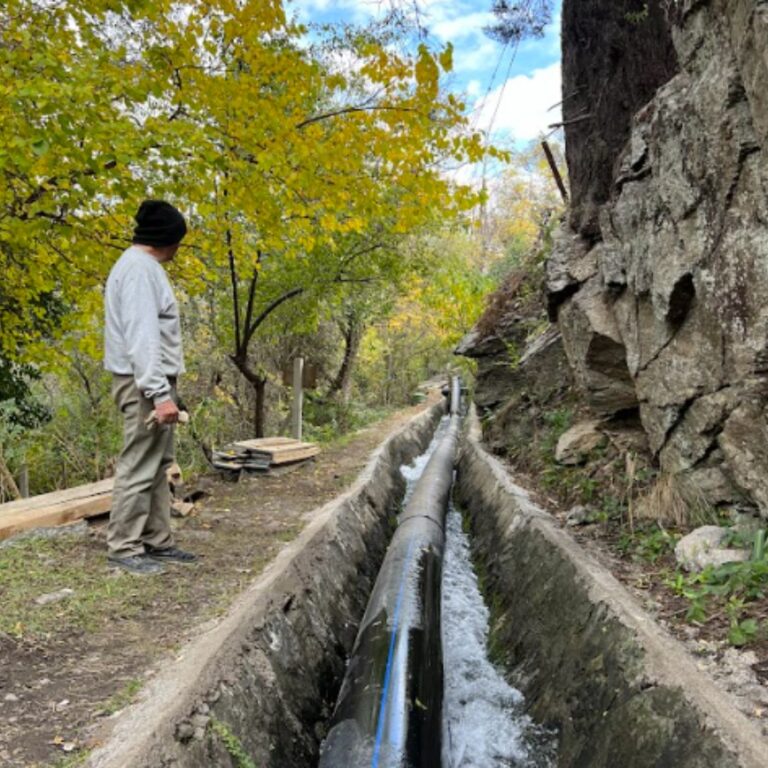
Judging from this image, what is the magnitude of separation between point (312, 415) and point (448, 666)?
1107 cm

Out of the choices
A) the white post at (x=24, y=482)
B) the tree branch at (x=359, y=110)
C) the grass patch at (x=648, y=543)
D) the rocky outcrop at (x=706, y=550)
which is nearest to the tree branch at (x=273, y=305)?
the tree branch at (x=359, y=110)

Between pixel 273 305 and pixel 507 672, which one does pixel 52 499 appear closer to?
pixel 507 672

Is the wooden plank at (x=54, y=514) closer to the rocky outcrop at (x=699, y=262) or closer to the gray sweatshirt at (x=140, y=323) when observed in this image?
the gray sweatshirt at (x=140, y=323)

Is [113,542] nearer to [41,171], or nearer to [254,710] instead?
[254,710]

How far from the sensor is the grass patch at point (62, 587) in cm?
294

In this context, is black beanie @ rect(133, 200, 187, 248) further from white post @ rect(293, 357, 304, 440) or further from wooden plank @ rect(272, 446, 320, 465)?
white post @ rect(293, 357, 304, 440)

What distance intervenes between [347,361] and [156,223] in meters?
11.4

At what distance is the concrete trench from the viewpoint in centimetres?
219

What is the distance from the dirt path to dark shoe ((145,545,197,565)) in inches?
3.9

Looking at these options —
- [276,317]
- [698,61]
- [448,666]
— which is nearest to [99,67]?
[698,61]

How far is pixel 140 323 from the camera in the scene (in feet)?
11.3

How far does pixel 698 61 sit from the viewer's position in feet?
12.6

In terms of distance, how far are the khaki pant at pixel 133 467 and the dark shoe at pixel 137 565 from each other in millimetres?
31

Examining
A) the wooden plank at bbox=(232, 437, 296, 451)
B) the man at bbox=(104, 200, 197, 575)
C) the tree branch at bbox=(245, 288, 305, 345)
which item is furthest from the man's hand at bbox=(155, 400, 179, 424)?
the tree branch at bbox=(245, 288, 305, 345)
